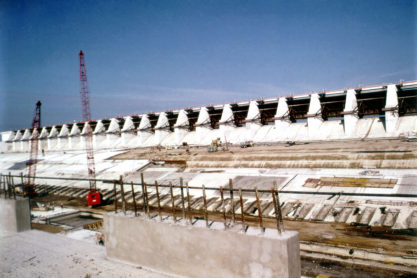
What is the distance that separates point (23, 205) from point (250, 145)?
43508 millimetres

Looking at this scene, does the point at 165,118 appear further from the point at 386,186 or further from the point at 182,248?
the point at 182,248

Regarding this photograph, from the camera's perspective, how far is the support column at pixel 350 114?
54.4 metres

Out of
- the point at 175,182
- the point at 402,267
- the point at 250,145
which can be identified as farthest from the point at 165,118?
the point at 402,267

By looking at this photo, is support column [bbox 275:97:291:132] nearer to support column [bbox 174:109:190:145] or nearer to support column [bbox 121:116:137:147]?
support column [bbox 174:109:190:145]

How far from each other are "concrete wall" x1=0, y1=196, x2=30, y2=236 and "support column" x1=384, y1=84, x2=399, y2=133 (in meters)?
52.8

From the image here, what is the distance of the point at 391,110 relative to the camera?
1976 inches

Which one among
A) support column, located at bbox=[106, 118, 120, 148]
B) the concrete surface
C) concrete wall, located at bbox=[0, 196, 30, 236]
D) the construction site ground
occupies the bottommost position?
the construction site ground

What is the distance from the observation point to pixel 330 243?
67.7 feet

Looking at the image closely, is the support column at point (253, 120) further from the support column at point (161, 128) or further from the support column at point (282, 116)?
the support column at point (161, 128)

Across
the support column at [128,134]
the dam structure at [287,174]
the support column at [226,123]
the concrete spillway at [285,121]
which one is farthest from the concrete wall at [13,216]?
the support column at [128,134]

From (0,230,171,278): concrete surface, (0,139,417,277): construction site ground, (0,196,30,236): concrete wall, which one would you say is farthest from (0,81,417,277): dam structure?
(0,196,30,236): concrete wall

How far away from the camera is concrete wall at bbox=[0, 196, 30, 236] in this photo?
18328 millimetres

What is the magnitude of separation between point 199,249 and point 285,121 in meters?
55.0

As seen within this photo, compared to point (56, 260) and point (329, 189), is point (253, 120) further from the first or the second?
point (56, 260)
